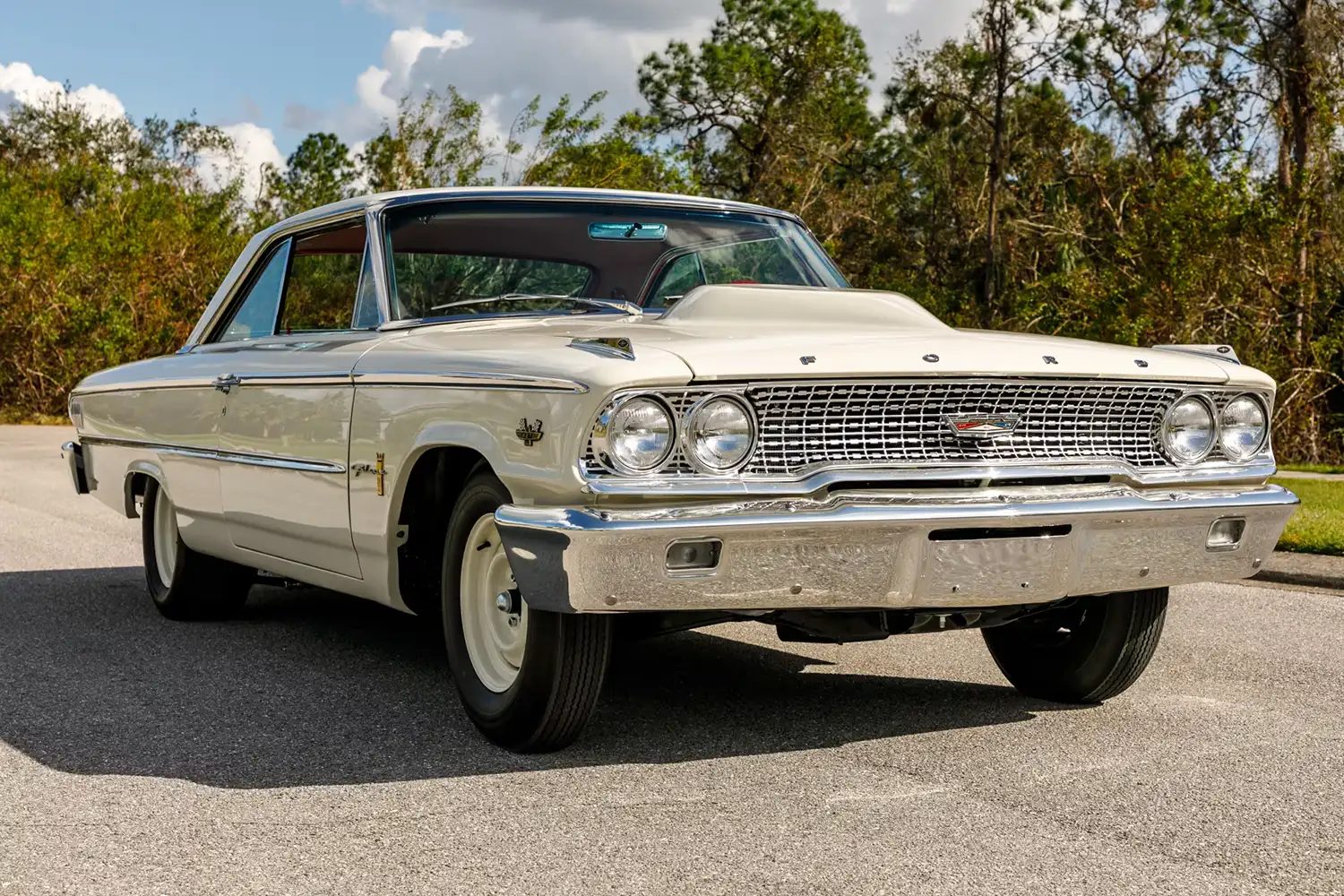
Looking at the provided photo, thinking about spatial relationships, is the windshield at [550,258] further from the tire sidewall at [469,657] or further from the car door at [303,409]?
the tire sidewall at [469,657]

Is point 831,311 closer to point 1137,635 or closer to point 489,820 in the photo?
point 1137,635

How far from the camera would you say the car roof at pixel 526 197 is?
5.40m

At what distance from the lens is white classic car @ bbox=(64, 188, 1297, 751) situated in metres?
3.78

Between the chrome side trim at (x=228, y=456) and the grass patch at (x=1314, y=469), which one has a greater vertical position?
the chrome side trim at (x=228, y=456)

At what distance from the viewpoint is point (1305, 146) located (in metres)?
23.7

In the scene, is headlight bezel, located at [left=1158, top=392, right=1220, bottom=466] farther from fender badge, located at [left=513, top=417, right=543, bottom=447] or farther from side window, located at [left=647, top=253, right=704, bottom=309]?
fender badge, located at [left=513, top=417, right=543, bottom=447]

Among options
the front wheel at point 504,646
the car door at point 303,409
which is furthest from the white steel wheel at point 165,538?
the front wheel at point 504,646

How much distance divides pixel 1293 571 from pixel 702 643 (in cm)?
388

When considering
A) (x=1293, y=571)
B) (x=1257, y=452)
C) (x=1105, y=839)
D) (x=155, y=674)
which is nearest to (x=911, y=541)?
(x=1105, y=839)

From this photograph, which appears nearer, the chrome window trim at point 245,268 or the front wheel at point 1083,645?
the front wheel at point 1083,645

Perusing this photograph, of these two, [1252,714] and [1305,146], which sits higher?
[1305,146]

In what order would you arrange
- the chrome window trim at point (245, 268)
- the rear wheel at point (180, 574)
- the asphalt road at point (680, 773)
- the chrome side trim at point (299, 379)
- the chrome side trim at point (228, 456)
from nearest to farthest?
1. the asphalt road at point (680, 773)
2. the chrome side trim at point (299, 379)
3. the chrome side trim at point (228, 456)
4. the chrome window trim at point (245, 268)
5. the rear wheel at point (180, 574)

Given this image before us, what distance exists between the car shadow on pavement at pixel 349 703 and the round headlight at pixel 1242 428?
105 cm

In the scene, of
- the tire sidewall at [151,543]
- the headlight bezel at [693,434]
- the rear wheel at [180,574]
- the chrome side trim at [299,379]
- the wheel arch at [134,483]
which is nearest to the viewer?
the headlight bezel at [693,434]
